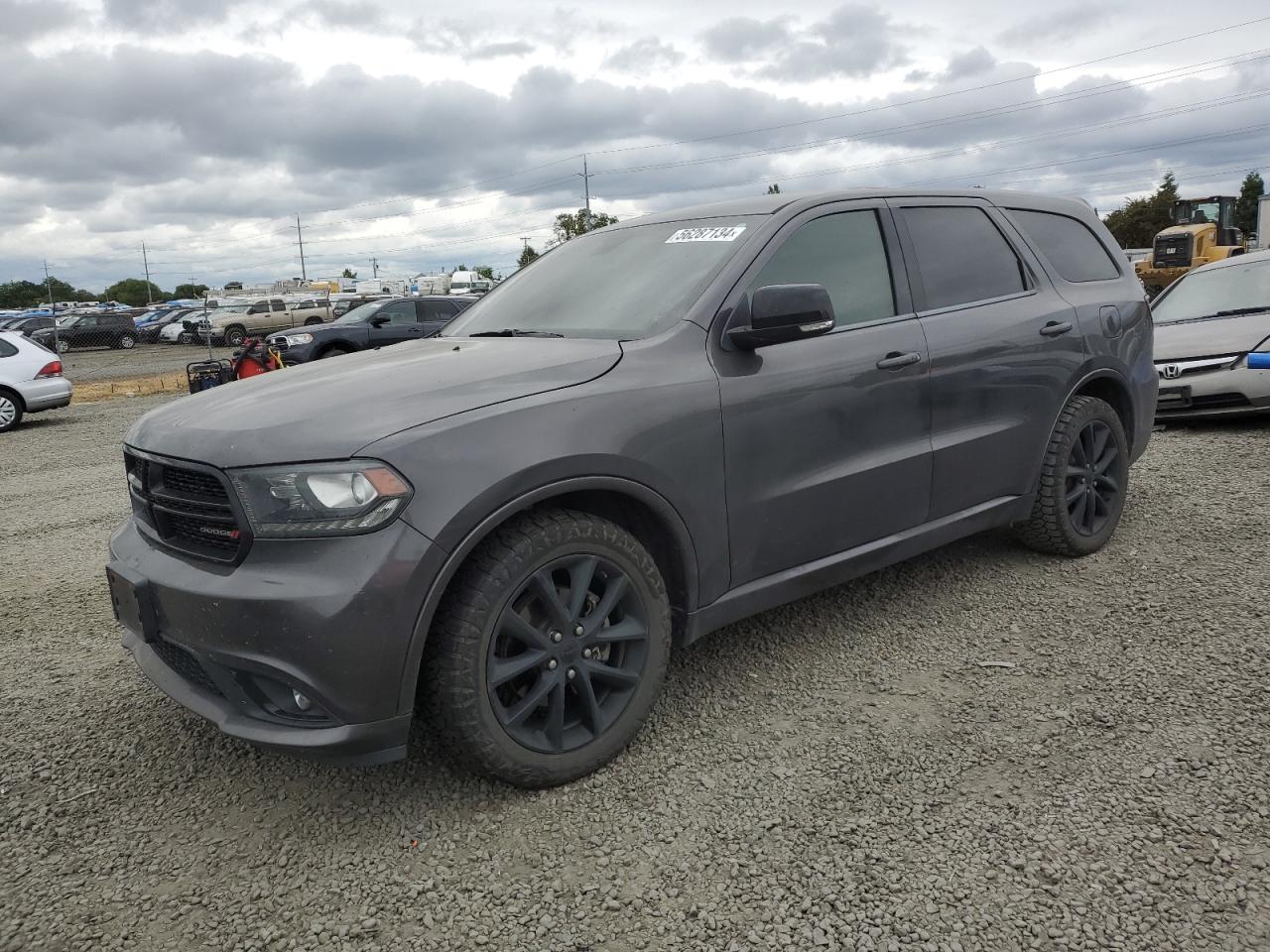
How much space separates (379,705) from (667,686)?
1308 mm

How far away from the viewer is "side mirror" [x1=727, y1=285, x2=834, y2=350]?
9.72ft

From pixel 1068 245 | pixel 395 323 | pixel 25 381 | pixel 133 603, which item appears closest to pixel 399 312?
pixel 395 323

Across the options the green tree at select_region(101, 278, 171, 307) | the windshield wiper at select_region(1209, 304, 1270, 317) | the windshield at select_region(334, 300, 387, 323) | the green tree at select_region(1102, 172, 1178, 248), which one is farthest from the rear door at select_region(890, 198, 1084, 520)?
the green tree at select_region(101, 278, 171, 307)

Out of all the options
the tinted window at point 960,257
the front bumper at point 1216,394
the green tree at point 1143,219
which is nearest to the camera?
the tinted window at point 960,257

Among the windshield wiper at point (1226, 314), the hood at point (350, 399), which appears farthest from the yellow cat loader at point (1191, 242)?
the hood at point (350, 399)

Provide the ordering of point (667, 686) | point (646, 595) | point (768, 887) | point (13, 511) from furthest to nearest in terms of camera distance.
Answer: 1. point (13, 511)
2. point (667, 686)
3. point (646, 595)
4. point (768, 887)

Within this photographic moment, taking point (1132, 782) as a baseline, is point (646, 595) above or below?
above

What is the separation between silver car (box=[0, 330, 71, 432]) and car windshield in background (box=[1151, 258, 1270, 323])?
13417mm

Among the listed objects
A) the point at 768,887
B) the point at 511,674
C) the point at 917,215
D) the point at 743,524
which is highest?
the point at 917,215

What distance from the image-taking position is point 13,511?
23.3ft

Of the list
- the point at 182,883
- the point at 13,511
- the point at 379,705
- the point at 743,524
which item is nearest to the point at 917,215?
the point at 743,524

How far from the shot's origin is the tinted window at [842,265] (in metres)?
3.38

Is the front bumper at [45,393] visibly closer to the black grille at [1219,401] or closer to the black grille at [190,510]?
the black grille at [190,510]

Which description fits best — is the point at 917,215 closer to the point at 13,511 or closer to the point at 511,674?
the point at 511,674
